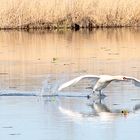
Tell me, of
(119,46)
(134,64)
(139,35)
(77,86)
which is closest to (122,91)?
(77,86)

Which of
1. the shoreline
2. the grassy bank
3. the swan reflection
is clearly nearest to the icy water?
the swan reflection

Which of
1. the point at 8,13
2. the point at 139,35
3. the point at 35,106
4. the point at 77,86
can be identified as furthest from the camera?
the point at 8,13

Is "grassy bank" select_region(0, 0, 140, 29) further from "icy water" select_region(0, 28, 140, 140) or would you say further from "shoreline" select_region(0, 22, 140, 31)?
"icy water" select_region(0, 28, 140, 140)

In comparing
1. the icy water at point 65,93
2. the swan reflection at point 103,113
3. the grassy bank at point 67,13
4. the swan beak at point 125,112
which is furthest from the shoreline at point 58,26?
the swan beak at point 125,112

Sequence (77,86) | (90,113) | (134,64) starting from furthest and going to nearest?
(134,64), (77,86), (90,113)

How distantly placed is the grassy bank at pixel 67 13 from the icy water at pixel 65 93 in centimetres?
742

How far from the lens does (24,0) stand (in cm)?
3662

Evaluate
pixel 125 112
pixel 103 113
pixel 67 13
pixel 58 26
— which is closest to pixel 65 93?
pixel 103 113

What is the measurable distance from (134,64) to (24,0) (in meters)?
16.9

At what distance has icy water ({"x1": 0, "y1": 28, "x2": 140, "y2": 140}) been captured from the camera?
35.7 feet

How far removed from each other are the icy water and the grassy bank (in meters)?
7.42

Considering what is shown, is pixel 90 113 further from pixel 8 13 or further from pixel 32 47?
pixel 8 13

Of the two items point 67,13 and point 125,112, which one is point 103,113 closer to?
point 125,112

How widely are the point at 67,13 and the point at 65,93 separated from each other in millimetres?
22142
